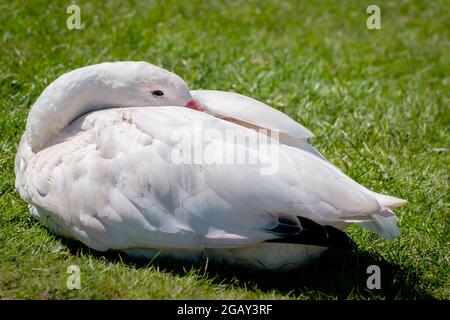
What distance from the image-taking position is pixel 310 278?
4305 mm

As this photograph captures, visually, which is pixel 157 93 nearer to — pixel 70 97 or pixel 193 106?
pixel 193 106

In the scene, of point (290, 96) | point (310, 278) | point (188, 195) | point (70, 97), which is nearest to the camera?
point (188, 195)

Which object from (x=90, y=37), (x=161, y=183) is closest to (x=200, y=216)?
(x=161, y=183)

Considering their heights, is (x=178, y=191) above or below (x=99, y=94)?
below

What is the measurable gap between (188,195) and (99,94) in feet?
3.31

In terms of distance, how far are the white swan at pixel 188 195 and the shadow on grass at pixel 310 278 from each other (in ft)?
0.25

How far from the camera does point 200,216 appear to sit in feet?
13.1

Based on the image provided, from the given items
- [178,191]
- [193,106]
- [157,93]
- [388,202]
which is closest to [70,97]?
[157,93]

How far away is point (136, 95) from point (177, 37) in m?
2.78

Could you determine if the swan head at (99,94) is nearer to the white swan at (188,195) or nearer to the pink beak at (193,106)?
the pink beak at (193,106)

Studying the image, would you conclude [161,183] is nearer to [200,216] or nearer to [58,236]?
[200,216]

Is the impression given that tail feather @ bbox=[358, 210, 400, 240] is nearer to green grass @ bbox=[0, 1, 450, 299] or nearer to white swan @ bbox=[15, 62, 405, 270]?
white swan @ bbox=[15, 62, 405, 270]

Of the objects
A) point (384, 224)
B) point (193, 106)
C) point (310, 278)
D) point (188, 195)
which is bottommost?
point (310, 278)

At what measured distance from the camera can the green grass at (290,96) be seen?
13.7 ft
